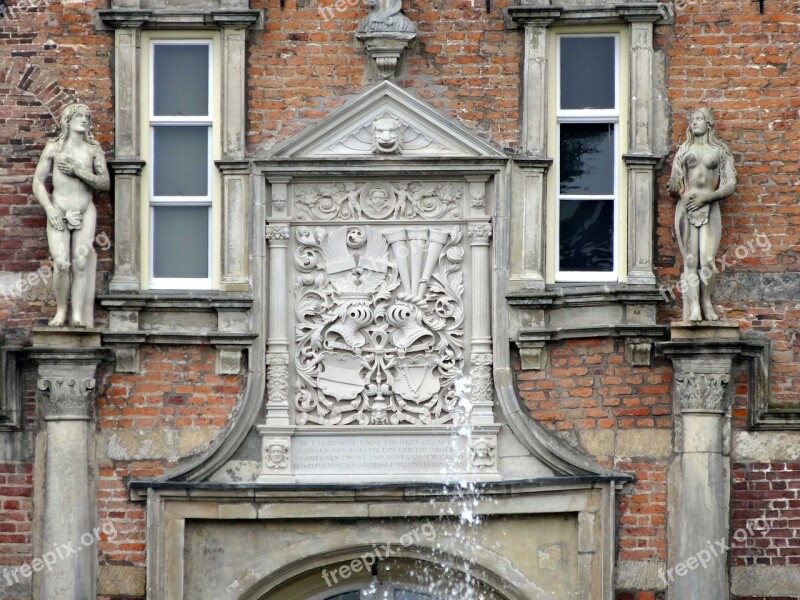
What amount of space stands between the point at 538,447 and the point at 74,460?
3537 mm

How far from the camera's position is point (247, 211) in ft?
53.7

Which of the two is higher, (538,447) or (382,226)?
(382,226)

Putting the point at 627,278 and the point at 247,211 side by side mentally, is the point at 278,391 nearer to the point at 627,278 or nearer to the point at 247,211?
the point at 247,211

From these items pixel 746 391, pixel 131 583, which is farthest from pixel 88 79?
pixel 746 391

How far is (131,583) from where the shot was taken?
1605 centimetres

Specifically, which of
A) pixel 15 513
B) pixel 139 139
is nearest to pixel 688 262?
pixel 139 139

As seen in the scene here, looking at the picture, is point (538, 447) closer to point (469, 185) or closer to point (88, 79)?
point (469, 185)

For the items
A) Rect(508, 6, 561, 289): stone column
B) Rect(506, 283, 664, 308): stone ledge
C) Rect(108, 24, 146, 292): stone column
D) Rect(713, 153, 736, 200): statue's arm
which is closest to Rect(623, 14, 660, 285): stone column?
Rect(506, 283, 664, 308): stone ledge

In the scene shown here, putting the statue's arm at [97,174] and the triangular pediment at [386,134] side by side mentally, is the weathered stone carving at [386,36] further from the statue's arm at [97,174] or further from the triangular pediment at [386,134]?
the statue's arm at [97,174]

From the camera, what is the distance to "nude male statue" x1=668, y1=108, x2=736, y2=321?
15852 mm

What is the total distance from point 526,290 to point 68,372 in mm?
3561

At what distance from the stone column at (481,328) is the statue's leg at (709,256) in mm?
1646

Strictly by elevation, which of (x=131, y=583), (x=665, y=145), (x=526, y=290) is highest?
(x=665, y=145)

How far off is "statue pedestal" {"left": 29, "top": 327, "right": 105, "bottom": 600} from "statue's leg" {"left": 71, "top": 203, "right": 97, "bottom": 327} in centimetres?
16
